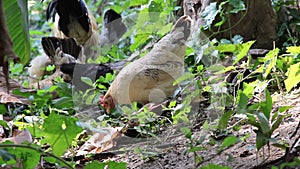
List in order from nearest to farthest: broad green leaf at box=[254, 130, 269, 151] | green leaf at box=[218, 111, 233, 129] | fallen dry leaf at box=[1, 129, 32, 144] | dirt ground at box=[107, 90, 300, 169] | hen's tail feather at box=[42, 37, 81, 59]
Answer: broad green leaf at box=[254, 130, 269, 151]
dirt ground at box=[107, 90, 300, 169]
green leaf at box=[218, 111, 233, 129]
fallen dry leaf at box=[1, 129, 32, 144]
hen's tail feather at box=[42, 37, 81, 59]

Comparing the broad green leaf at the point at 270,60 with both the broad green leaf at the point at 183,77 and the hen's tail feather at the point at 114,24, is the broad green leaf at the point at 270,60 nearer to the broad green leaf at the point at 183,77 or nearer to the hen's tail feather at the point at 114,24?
the broad green leaf at the point at 183,77

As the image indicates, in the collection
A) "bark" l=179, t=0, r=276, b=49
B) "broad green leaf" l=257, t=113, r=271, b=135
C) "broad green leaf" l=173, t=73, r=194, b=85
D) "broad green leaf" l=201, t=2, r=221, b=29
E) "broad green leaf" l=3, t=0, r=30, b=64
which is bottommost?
"broad green leaf" l=173, t=73, r=194, b=85

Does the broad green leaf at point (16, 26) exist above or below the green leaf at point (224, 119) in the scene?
above

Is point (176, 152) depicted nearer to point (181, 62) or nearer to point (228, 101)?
point (228, 101)

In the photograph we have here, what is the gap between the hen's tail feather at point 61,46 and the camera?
4.88 m

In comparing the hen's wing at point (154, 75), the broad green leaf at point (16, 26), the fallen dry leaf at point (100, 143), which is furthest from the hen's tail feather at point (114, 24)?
the broad green leaf at point (16, 26)

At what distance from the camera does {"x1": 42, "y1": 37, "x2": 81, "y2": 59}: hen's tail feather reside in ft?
16.0

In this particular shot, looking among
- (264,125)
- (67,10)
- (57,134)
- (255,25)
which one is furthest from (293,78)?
(67,10)

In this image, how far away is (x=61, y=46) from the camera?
16.1 feet

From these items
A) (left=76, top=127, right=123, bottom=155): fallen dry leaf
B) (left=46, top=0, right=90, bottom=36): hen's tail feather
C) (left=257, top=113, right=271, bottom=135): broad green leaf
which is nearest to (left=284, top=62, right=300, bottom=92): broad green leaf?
(left=257, top=113, right=271, bottom=135): broad green leaf

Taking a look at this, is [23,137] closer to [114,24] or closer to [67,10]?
[67,10]

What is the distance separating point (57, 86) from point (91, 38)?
2.29 m

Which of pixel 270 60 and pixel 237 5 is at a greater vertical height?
pixel 237 5

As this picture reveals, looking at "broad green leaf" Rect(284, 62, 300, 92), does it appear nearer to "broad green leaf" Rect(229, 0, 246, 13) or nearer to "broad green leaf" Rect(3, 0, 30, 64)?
"broad green leaf" Rect(229, 0, 246, 13)
